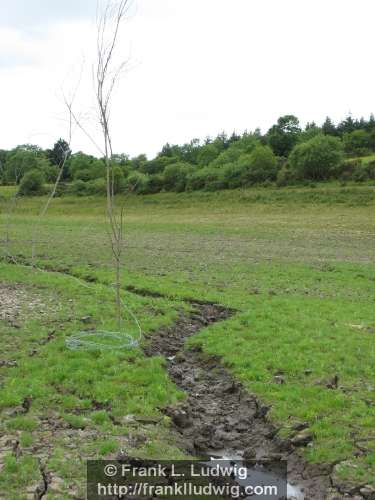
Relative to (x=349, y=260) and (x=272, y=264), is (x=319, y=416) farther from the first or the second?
(x=349, y=260)

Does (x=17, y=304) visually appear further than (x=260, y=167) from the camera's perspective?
No

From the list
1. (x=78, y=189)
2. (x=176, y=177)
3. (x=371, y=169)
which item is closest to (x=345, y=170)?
(x=371, y=169)

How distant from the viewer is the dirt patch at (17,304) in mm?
15711

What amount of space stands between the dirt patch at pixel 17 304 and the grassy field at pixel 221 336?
0.41 m

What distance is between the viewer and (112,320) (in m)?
15.5

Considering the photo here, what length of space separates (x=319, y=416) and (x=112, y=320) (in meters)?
7.62

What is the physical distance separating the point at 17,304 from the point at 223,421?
980 cm

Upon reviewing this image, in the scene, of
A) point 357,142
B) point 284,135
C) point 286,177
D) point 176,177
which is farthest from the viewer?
point 284,135

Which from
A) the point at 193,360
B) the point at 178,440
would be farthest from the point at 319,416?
the point at 193,360

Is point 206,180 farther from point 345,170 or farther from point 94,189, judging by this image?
point 345,170

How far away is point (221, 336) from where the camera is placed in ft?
47.5

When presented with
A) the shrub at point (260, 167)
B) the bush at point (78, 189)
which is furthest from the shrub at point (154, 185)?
the shrub at point (260, 167)

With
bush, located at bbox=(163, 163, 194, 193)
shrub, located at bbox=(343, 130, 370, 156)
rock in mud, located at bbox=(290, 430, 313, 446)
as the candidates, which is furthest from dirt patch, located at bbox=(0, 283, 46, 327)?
shrub, located at bbox=(343, 130, 370, 156)

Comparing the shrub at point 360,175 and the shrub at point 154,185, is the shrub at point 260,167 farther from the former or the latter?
the shrub at point 154,185
